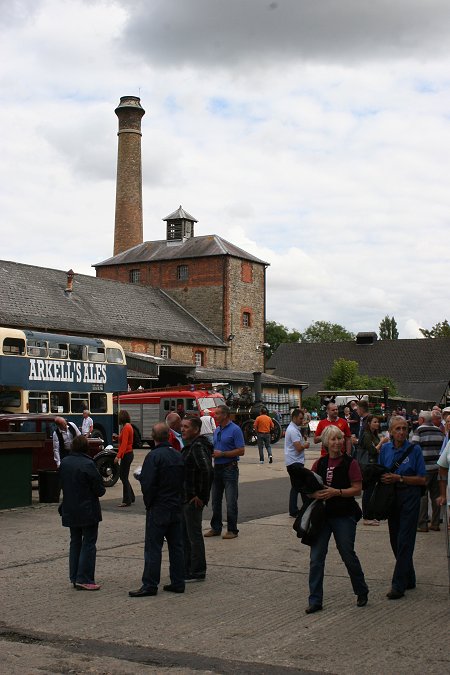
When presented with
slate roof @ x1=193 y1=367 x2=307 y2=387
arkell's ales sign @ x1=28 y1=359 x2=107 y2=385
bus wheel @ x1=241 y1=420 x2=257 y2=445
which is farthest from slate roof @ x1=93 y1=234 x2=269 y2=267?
arkell's ales sign @ x1=28 y1=359 x2=107 y2=385

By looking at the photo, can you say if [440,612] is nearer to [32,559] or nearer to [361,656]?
[361,656]

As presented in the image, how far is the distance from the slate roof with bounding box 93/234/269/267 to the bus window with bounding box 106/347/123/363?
29255mm

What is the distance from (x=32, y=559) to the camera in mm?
10859

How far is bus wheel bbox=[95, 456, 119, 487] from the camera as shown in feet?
63.5

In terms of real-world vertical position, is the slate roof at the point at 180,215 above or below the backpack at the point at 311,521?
above

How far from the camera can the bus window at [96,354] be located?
2998 centimetres

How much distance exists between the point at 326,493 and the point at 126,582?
2.91 m

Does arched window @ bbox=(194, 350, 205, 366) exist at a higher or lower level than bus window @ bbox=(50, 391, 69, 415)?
higher

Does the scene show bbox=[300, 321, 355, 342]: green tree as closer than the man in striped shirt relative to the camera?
No

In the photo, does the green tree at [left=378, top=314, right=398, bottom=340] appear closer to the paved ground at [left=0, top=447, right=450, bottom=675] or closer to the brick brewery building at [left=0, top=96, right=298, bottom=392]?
the brick brewery building at [left=0, top=96, right=298, bottom=392]

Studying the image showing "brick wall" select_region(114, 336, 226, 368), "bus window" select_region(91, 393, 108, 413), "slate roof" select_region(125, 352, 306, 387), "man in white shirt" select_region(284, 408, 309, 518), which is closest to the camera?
"man in white shirt" select_region(284, 408, 309, 518)

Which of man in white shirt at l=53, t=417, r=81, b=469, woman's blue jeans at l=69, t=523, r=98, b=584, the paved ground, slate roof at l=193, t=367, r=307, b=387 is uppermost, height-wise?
slate roof at l=193, t=367, r=307, b=387

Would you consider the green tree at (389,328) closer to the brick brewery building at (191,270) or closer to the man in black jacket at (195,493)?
the brick brewery building at (191,270)

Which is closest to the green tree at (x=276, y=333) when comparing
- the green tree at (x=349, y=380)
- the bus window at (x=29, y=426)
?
the green tree at (x=349, y=380)
